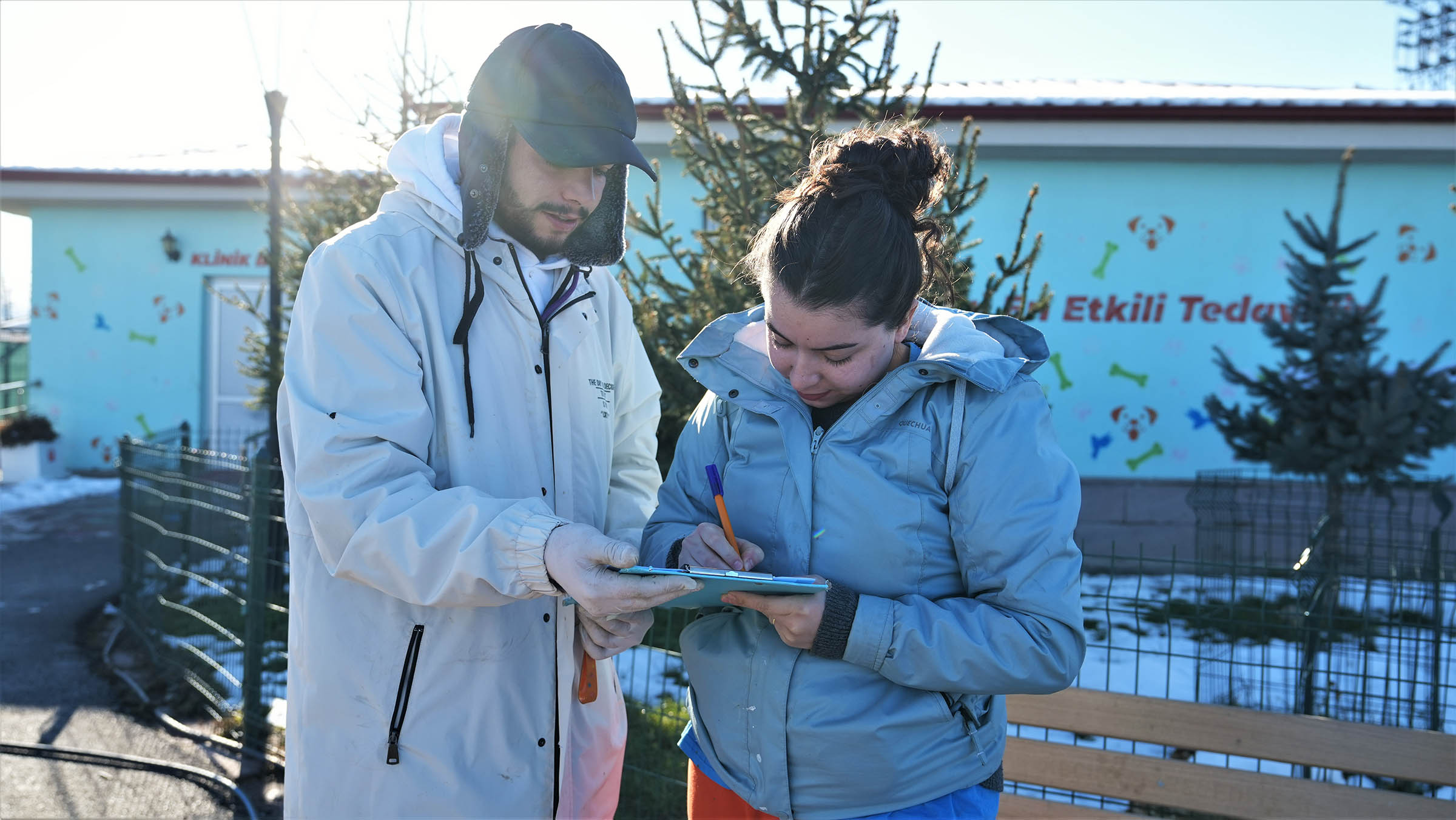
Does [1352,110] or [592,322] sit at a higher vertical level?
[1352,110]

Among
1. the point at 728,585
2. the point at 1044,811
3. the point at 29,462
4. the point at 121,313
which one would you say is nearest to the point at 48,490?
the point at 29,462

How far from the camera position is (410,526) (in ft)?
5.85

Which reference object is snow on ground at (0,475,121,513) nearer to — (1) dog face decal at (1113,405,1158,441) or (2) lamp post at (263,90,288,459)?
(2) lamp post at (263,90,288,459)

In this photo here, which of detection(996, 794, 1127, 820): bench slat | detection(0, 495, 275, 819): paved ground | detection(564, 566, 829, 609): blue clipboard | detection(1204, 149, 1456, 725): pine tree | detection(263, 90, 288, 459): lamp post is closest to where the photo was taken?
detection(564, 566, 829, 609): blue clipboard

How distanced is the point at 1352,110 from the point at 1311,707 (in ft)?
23.9

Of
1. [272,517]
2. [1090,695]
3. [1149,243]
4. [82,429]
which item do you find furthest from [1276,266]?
[82,429]

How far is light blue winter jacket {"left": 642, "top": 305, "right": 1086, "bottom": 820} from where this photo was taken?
5.57 ft

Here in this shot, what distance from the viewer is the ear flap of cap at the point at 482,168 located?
2.06 metres

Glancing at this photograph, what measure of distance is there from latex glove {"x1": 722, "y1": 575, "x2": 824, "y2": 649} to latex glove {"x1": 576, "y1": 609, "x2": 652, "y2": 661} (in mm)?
426

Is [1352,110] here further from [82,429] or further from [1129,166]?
[82,429]

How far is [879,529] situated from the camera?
180 cm

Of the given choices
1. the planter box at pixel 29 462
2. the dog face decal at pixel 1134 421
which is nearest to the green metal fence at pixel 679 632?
the dog face decal at pixel 1134 421

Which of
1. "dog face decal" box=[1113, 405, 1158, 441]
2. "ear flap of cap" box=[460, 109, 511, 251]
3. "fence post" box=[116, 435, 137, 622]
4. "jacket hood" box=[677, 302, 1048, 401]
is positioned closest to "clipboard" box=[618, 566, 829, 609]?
"jacket hood" box=[677, 302, 1048, 401]

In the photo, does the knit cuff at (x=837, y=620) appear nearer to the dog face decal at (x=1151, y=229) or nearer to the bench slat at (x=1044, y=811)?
the bench slat at (x=1044, y=811)
